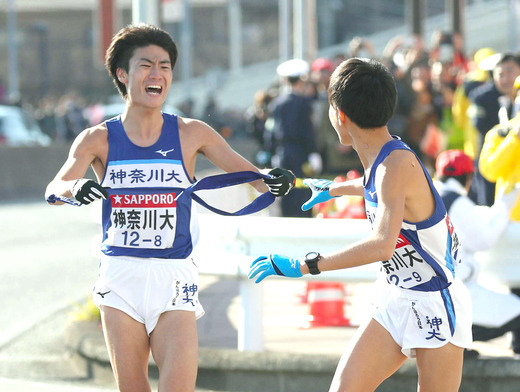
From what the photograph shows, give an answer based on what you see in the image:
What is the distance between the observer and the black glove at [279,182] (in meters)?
4.55

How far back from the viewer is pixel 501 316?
6.09 metres

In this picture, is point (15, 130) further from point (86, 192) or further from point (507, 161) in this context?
point (86, 192)

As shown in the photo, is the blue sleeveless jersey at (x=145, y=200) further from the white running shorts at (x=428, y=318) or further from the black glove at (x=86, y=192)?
the white running shorts at (x=428, y=318)

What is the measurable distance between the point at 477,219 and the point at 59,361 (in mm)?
2953

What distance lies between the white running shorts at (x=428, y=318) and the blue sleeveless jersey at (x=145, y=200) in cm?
90

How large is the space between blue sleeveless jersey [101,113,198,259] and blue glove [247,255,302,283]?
50cm

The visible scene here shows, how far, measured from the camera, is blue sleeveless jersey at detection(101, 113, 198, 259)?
A: 14.8ft

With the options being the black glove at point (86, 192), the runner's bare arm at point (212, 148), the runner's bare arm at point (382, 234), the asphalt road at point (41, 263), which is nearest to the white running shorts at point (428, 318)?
the runner's bare arm at point (382, 234)

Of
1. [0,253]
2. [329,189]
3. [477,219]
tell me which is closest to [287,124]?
[0,253]

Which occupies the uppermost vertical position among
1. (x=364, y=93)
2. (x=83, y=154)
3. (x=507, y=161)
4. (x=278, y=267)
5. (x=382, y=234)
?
(x=364, y=93)

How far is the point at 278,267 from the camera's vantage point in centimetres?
412

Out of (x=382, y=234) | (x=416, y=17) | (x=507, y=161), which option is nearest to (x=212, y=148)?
(x=382, y=234)

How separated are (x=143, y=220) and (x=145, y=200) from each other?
8cm

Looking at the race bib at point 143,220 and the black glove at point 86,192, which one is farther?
the race bib at point 143,220
